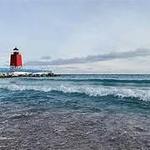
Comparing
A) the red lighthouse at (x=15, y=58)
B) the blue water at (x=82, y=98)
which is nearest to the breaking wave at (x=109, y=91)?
the blue water at (x=82, y=98)

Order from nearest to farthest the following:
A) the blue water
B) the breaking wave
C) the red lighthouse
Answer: the blue water, the breaking wave, the red lighthouse

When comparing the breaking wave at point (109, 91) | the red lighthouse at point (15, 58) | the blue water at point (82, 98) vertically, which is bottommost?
the blue water at point (82, 98)

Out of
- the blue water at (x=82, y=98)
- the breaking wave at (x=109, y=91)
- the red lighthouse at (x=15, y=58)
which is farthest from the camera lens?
the red lighthouse at (x=15, y=58)

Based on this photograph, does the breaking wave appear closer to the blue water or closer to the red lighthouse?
the blue water

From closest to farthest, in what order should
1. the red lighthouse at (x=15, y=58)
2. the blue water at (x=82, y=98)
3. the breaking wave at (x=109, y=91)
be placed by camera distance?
1. the blue water at (x=82, y=98)
2. the breaking wave at (x=109, y=91)
3. the red lighthouse at (x=15, y=58)

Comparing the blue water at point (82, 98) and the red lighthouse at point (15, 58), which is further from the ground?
the red lighthouse at point (15, 58)

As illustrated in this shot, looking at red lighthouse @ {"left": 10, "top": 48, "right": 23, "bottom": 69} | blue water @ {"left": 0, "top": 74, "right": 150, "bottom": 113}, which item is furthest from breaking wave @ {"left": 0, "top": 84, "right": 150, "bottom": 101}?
red lighthouse @ {"left": 10, "top": 48, "right": 23, "bottom": 69}

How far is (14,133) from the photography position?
970cm

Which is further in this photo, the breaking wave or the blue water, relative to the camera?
the breaking wave

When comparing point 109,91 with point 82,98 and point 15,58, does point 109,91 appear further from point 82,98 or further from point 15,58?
point 15,58

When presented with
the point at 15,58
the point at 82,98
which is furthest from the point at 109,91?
the point at 15,58

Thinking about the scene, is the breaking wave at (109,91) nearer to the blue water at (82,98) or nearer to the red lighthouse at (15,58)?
the blue water at (82,98)

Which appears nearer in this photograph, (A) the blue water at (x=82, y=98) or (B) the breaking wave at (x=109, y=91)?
(A) the blue water at (x=82, y=98)

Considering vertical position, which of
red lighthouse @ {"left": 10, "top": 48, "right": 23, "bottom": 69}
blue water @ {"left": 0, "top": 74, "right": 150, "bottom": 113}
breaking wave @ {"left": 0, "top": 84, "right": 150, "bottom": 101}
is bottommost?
blue water @ {"left": 0, "top": 74, "right": 150, "bottom": 113}
